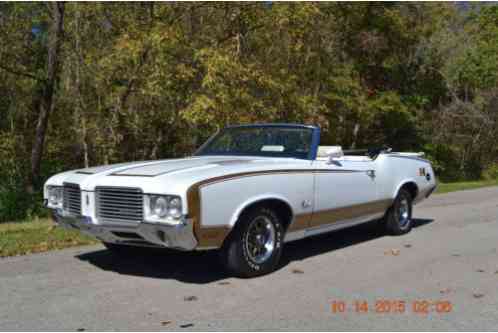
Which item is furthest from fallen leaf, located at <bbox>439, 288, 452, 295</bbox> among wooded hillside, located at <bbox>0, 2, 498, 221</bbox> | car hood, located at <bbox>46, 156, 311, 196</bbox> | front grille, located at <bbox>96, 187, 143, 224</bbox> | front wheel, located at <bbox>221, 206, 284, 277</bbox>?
wooded hillside, located at <bbox>0, 2, 498, 221</bbox>

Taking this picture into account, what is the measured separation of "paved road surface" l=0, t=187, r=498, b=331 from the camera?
15.3 ft

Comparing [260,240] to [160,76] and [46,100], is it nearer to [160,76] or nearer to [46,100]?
[160,76]

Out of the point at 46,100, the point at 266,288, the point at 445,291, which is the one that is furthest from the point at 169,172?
the point at 46,100

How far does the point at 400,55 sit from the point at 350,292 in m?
21.7

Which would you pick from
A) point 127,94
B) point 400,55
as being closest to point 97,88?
point 127,94

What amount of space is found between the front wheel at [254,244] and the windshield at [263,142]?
103 cm

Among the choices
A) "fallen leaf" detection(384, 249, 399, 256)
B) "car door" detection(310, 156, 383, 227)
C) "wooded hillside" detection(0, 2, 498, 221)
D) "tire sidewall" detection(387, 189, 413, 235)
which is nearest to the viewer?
"car door" detection(310, 156, 383, 227)

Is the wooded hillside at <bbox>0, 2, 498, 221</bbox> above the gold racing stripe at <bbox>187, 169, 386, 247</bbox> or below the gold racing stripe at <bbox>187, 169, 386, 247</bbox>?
above

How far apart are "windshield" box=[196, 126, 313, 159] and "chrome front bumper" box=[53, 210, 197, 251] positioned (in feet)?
6.66

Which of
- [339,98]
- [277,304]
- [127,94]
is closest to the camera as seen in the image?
[277,304]

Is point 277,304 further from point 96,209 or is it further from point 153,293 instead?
point 96,209

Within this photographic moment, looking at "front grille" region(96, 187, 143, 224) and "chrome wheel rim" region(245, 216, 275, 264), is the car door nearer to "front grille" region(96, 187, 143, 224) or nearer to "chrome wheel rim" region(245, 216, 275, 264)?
"chrome wheel rim" region(245, 216, 275, 264)

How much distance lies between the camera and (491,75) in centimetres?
2827

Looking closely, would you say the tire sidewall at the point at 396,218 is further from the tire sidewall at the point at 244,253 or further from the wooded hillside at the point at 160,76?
the wooded hillside at the point at 160,76
